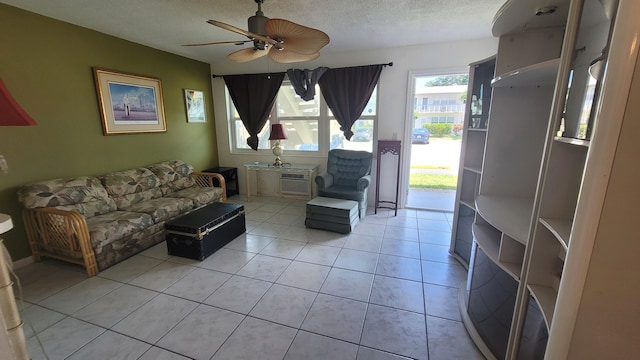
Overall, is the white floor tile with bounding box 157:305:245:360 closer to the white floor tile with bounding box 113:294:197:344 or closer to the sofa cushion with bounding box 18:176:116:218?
the white floor tile with bounding box 113:294:197:344

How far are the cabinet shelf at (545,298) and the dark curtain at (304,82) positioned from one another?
154 inches

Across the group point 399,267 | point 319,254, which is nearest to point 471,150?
point 399,267

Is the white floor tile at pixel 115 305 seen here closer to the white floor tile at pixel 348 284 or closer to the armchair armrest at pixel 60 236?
the armchair armrest at pixel 60 236

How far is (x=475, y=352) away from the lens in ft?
5.54

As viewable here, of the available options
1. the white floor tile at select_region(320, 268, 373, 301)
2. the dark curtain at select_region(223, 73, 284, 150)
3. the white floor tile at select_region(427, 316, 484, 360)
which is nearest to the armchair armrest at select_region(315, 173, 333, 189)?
the white floor tile at select_region(320, 268, 373, 301)

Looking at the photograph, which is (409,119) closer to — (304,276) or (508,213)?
(508,213)

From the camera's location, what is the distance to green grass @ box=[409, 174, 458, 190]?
4457 mm

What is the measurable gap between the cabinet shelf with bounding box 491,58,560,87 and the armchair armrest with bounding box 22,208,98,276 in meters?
3.54

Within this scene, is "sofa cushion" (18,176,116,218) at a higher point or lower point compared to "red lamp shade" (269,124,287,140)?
lower

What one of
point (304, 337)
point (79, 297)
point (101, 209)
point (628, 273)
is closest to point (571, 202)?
point (628, 273)

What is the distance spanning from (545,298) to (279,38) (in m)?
2.32

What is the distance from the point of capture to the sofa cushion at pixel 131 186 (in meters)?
3.29

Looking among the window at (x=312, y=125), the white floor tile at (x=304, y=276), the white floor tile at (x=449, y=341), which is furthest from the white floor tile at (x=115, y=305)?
the window at (x=312, y=125)

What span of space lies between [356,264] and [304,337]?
1052mm
